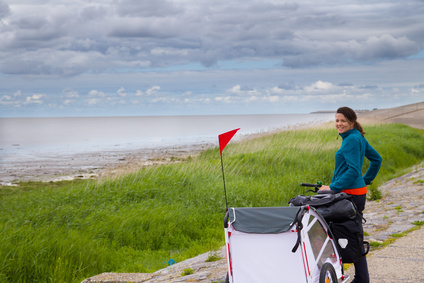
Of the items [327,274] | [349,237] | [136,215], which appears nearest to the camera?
[327,274]

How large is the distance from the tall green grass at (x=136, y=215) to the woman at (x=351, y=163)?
4855 millimetres

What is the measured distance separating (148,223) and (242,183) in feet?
14.0

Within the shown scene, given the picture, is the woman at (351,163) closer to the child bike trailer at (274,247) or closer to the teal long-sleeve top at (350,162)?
the teal long-sleeve top at (350,162)

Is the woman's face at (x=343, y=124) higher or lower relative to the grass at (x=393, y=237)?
higher

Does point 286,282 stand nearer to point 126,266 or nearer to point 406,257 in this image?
point 406,257

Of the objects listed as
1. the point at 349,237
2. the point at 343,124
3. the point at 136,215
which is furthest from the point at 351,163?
the point at 136,215

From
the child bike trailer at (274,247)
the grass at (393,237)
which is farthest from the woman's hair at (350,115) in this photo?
the grass at (393,237)

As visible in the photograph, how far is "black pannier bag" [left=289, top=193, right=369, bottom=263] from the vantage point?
15.3ft

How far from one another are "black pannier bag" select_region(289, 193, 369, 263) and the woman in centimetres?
12

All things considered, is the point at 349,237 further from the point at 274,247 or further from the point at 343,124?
the point at 343,124

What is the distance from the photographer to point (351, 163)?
4684mm

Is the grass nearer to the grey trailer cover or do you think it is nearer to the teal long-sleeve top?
the teal long-sleeve top

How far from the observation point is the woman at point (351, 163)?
15.5 feet

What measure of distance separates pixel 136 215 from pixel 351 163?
24.2 feet
